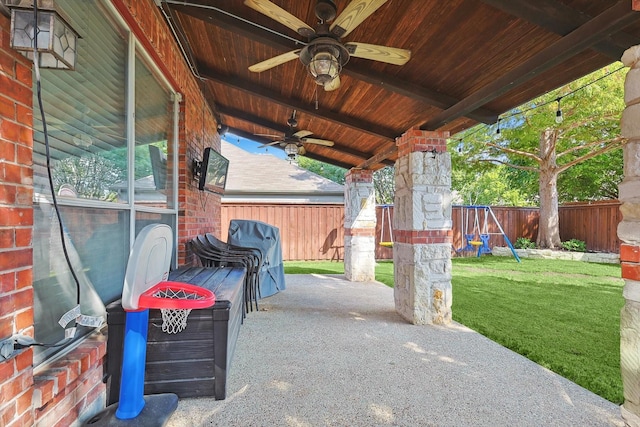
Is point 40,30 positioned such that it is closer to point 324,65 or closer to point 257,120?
point 324,65

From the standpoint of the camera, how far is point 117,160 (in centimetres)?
234

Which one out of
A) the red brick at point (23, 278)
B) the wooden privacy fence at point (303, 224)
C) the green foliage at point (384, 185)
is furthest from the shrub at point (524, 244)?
the red brick at point (23, 278)

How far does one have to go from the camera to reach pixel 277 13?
2248 mm

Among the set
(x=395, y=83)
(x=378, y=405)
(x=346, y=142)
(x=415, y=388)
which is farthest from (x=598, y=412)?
(x=346, y=142)

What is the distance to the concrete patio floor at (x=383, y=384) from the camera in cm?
206

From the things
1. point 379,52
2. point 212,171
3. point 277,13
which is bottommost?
point 212,171

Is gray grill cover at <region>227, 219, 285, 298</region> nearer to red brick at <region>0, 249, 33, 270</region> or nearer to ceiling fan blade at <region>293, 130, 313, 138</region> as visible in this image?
ceiling fan blade at <region>293, 130, 313, 138</region>

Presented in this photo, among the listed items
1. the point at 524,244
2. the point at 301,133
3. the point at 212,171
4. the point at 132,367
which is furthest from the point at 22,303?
the point at 524,244

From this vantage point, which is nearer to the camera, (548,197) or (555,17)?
(555,17)

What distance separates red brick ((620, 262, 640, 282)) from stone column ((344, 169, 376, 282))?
5.26m

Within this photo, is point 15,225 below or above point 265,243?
above

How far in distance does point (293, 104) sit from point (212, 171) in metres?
1.49

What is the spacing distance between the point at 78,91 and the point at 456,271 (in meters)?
8.00

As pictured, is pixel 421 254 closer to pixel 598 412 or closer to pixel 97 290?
pixel 598 412
